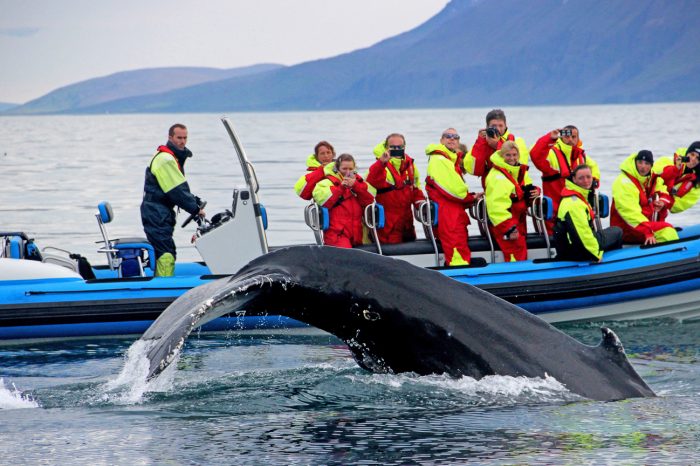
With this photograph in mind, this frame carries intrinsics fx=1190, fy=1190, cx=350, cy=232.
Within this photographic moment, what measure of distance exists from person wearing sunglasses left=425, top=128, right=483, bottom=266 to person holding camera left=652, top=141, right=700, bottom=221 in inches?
94.7

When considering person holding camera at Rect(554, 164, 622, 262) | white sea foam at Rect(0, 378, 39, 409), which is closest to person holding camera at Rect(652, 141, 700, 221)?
person holding camera at Rect(554, 164, 622, 262)

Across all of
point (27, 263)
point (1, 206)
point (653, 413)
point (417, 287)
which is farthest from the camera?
point (1, 206)

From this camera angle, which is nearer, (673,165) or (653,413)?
(653,413)

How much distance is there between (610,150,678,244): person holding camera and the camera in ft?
44.9

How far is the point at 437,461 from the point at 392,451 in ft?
0.99

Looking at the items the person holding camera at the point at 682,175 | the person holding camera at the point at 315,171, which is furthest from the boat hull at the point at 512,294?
the person holding camera at the point at 315,171

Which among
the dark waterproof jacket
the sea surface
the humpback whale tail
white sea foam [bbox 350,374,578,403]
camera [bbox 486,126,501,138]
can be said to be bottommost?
the sea surface

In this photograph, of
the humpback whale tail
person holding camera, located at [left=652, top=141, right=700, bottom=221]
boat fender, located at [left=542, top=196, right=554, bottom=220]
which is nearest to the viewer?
the humpback whale tail

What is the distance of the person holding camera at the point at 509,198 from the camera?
13.1m

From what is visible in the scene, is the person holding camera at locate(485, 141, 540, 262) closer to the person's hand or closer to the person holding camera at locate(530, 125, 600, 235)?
the person's hand

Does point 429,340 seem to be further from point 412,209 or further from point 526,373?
point 412,209

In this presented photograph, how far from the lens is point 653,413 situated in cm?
774

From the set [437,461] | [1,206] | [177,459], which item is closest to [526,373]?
[437,461]

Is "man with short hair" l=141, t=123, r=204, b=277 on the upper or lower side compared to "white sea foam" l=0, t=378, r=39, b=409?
upper
